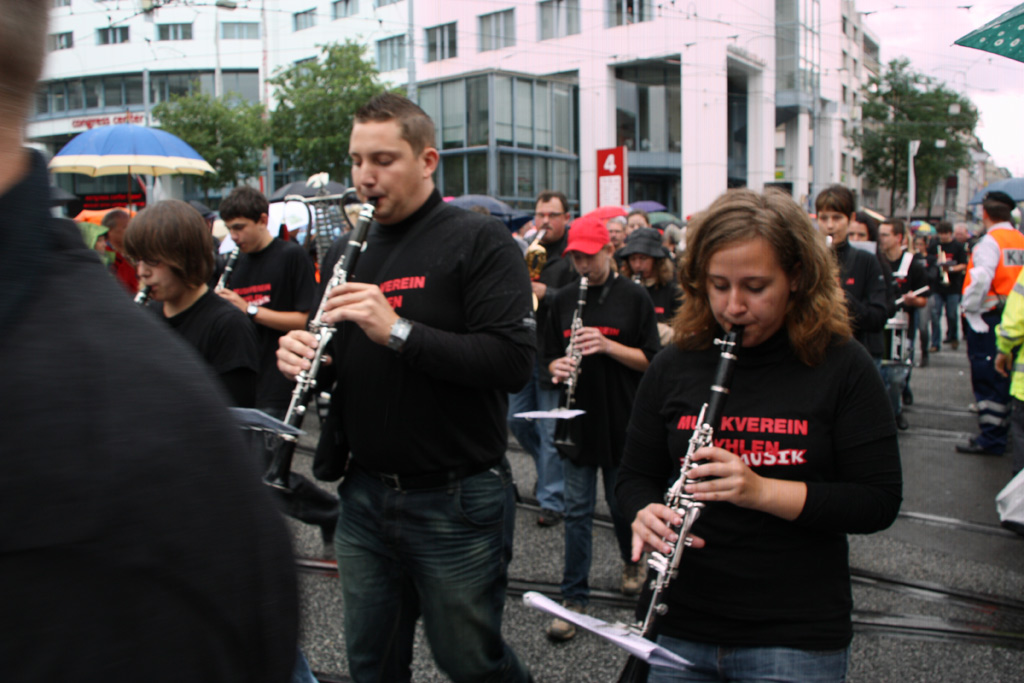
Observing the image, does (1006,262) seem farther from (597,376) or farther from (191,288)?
(191,288)

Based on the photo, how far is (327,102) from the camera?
3014 cm

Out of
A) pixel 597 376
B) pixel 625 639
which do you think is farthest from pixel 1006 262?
pixel 625 639

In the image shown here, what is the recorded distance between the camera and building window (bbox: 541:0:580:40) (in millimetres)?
35781

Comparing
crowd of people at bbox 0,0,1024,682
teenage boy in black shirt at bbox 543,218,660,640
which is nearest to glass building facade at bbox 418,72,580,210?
teenage boy in black shirt at bbox 543,218,660,640

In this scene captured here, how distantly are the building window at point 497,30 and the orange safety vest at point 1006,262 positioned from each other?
33.1 meters

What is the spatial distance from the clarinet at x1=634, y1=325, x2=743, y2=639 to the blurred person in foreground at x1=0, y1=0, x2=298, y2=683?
133 centimetres

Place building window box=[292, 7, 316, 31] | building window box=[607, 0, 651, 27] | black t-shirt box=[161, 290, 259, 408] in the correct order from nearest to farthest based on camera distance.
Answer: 1. black t-shirt box=[161, 290, 259, 408]
2. building window box=[607, 0, 651, 27]
3. building window box=[292, 7, 316, 31]

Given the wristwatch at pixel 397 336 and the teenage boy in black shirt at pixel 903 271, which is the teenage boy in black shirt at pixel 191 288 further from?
the teenage boy in black shirt at pixel 903 271

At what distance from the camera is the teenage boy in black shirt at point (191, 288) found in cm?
316

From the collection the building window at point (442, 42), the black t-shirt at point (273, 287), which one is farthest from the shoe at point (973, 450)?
the building window at point (442, 42)

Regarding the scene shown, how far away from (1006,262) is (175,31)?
2030 inches

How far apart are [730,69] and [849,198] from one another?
33747 millimetres

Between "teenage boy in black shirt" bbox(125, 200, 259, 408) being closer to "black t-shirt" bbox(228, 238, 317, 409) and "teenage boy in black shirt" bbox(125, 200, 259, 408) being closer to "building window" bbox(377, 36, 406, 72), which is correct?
"black t-shirt" bbox(228, 238, 317, 409)

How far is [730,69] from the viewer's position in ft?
120
